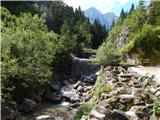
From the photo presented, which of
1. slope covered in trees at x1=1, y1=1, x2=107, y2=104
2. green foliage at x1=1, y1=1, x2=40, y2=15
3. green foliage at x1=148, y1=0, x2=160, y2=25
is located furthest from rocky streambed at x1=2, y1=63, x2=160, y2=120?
green foliage at x1=1, y1=1, x2=40, y2=15

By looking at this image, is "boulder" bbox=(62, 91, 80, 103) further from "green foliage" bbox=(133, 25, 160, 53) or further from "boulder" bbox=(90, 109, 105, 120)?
"boulder" bbox=(90, 109, 105, 120)

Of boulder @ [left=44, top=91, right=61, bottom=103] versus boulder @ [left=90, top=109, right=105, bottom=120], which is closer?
boulder @ [left=90, top=109, right=105, bottom=120]

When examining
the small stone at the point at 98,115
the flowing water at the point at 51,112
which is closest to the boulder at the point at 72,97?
the flowing water at the point at 51,112

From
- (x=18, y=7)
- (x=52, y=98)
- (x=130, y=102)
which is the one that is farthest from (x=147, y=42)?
(x=18, y=7)

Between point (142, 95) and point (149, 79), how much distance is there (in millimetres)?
3250

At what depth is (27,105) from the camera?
108 ft

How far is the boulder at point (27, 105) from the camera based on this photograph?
32091 millimetres

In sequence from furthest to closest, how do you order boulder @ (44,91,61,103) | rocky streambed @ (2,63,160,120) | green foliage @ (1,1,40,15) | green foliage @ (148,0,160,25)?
1. green foliage @ (1,1,40,15)
2. green foliage @ (148,0,160,25)
3. boulder @ (44,91,61,103)
4. rocky streambed @ (2,63,160,120)

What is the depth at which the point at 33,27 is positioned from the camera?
134 ft

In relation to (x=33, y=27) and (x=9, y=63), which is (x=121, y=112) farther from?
(x=33, y=27)

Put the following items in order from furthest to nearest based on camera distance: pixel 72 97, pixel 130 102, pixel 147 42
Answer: pixel 72 97 < pixel 147 42 < pixel 130 102

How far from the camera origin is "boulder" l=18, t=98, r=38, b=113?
32.1 m

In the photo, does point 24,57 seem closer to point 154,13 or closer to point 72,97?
point 72,97

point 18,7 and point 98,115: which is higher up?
point 18,7
